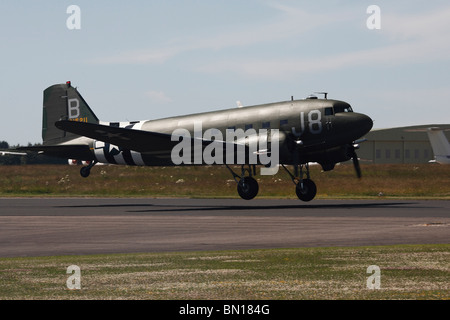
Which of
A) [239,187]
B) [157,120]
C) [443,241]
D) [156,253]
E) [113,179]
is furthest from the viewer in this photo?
[113,179]

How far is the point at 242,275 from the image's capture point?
40.4 feet

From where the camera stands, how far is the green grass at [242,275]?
1036 cm

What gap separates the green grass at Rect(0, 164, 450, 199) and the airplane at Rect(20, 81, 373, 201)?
28.3 feet

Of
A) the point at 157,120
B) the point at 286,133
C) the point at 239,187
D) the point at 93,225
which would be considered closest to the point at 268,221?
the point at 93,225

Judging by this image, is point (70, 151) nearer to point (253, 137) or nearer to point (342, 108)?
point (253, 137)

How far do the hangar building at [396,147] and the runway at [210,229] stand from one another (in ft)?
318

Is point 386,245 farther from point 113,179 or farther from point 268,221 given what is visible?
point 113,179

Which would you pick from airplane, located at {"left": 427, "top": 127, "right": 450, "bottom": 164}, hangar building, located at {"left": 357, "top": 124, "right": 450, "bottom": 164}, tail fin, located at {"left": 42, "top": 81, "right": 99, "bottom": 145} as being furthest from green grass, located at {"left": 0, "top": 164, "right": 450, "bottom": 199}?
hangar building, located at {"left": 357, "top": 124, "right": 450, "bottom": 164}

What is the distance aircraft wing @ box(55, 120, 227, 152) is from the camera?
117 feet

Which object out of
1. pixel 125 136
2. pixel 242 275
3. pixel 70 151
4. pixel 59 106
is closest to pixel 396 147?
pixel 59 106

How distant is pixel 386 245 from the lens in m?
17.2

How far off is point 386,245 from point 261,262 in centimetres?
455

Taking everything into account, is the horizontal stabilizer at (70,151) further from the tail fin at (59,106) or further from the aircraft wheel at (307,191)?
the aircraft wheel at (307,191)

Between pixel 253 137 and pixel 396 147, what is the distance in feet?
318
